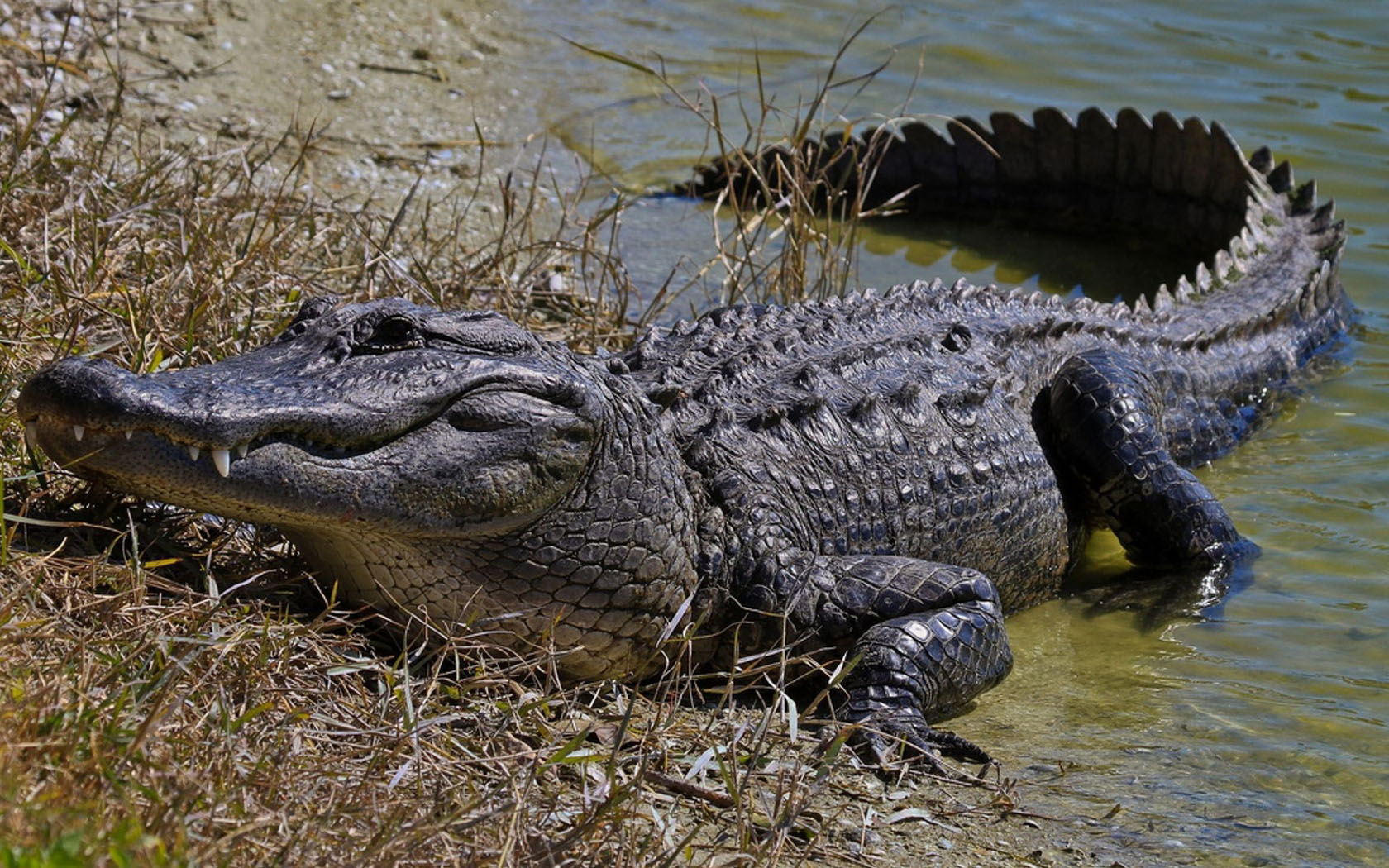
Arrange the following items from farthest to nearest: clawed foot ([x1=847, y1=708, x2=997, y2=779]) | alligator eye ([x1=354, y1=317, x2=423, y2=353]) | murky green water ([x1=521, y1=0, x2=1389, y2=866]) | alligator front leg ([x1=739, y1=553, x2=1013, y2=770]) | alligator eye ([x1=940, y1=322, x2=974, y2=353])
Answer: alligator eye ([x1=940, y1=322, x2=974, y2=353]) < alligator front leg ([x1=739, y1=553, x2=1013, y2=770]) < murky green water ([x1=521, y1=0, x2=1389, y2=866]) < clawed foot ([x1=847, y1=708, x2=997, y2=779]) < alligator eye ([x1=354, y1=317, x2=423, y2=353])

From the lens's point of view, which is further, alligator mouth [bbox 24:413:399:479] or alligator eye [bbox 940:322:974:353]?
alligator eye [bbox 940:322:974:353]

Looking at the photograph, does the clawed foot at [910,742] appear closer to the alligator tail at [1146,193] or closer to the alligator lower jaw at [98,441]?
the alligator lower jaw at [98,441]

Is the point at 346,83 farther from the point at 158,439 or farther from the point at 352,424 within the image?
the point at 158,439

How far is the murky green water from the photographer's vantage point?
12.2ft

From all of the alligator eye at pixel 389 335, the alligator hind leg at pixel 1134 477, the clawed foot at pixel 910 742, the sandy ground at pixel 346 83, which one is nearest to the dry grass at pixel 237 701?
the clawed foot at pixel 910 742

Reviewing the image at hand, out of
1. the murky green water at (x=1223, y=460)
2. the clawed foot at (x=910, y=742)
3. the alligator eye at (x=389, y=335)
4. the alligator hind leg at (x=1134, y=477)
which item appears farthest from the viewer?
the alligator hind leg at (x=1134, y=477)

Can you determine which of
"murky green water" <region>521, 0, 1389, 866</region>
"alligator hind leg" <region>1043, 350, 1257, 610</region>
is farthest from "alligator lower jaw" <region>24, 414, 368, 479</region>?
"alligator hind leg" <region>1043, 350, 1257, 610</region>

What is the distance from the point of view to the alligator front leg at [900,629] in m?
3.84

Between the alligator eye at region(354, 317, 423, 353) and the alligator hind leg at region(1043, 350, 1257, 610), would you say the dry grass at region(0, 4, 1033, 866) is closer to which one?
the alligator eye at region(354, 317, 423, 353)

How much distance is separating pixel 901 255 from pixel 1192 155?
5.30 feet

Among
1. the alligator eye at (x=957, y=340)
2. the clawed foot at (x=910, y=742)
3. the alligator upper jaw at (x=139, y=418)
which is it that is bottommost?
the clawed foot at (x=910, y=742)

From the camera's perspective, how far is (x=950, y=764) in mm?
3682

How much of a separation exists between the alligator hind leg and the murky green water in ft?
0.65

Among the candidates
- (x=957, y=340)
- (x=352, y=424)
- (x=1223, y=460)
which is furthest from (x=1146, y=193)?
(x=352, y=424)
